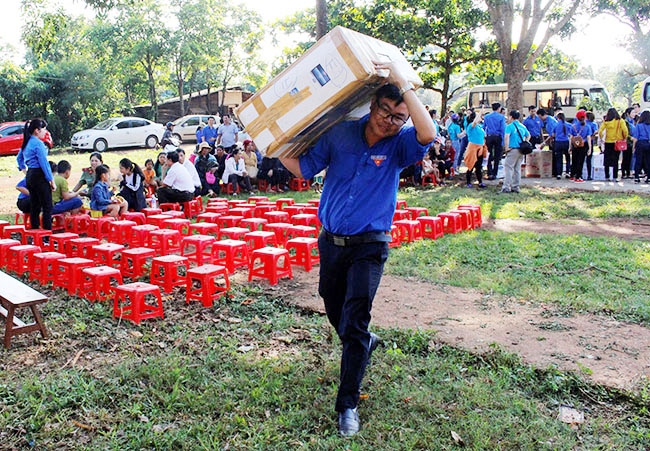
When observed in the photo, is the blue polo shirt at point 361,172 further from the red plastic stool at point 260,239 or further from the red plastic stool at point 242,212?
the red plastic stool at point 242,212

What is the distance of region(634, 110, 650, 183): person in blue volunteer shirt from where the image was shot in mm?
13461

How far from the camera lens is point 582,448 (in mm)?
3213

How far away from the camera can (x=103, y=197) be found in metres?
9.23

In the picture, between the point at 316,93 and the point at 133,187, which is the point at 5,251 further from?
the point at 316,93

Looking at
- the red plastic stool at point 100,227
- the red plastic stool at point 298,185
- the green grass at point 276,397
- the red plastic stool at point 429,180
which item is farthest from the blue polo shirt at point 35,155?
the red plastic stool at point 429,180

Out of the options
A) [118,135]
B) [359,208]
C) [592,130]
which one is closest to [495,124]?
[592,130]

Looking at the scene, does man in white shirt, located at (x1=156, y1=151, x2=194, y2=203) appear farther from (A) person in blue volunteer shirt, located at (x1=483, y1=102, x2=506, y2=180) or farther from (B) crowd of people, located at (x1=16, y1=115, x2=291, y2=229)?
(A) person in blue volunteer shirt, located at (x1=483, y1=102, x2=506, y2=180)

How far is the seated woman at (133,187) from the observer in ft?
32.3

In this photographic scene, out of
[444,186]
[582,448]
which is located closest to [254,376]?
[582,448]

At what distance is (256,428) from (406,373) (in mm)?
1201

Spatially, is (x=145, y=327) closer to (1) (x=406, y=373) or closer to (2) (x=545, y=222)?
(1) (x=406, y=373)

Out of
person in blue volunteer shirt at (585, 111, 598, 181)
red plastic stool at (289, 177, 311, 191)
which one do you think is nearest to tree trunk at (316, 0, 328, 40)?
red plastic stool at (289, 177, 311, 191)

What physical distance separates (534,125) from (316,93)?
1355 centimetres

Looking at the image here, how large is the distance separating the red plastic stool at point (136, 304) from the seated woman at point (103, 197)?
4.08m
